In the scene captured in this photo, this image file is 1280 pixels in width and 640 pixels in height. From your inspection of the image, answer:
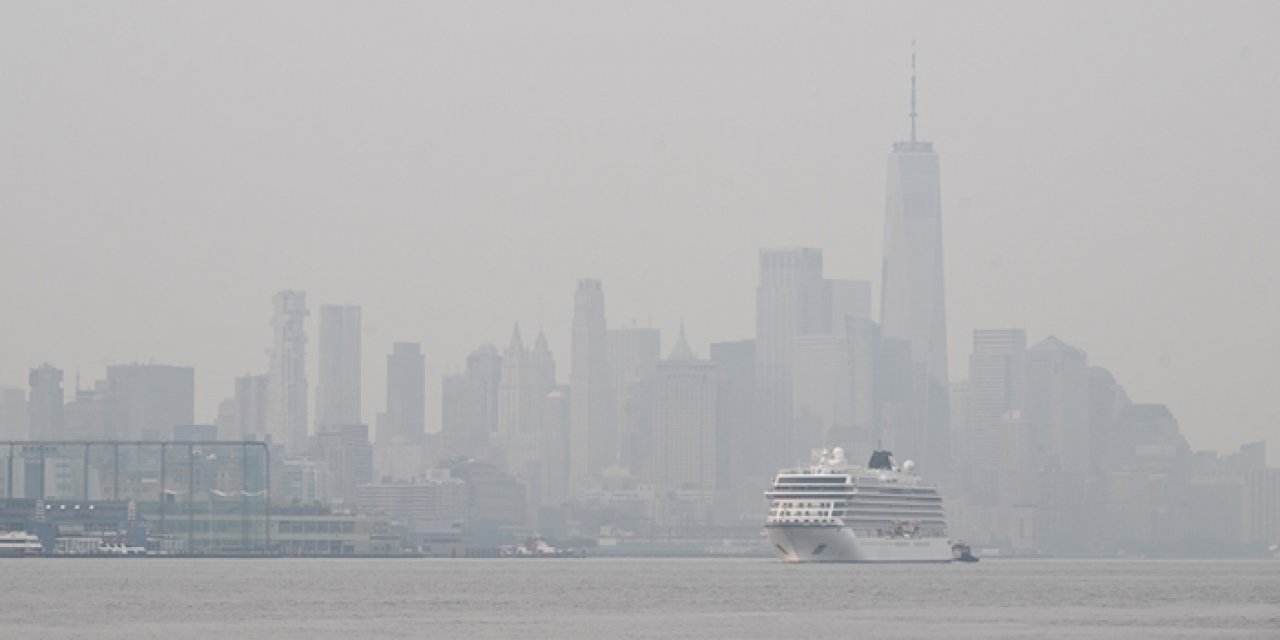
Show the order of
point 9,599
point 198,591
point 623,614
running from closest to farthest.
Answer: point 623,614, point 9,599, point 198,591

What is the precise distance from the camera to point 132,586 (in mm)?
174000

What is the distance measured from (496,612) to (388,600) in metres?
16.2

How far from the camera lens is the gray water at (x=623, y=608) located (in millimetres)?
118125

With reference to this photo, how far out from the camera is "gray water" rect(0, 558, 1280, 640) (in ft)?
388

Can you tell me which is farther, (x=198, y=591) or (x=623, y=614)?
(x=198, y=591)

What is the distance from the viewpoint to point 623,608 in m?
142

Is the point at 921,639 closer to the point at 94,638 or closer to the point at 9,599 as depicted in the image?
the point at 94,638

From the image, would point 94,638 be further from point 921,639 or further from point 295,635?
point 921,639

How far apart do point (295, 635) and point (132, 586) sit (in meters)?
63.2

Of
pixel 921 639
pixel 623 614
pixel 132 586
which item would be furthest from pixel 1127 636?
pixel 132 586

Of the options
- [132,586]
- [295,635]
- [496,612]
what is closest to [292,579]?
[132,586]

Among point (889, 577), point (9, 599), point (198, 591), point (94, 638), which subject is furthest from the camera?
point (889, 577)

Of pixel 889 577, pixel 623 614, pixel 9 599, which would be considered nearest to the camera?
pixel 623 614

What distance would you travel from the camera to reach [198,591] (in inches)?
6476
